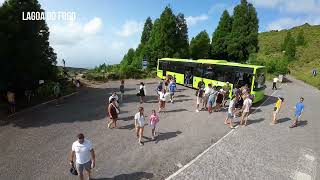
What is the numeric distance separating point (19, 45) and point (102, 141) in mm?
9409

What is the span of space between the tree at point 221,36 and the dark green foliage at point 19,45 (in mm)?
40079

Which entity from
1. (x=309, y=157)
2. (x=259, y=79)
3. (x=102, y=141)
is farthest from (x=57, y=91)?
(x=309, y=157)

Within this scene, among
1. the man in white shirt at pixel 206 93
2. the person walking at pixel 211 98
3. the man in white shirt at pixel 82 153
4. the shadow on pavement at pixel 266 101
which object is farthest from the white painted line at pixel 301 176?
the shadow on pavement at pixel 266 101

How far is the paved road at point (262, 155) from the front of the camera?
36.2 ft

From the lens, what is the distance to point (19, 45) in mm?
18594

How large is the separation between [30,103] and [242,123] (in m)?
14.0

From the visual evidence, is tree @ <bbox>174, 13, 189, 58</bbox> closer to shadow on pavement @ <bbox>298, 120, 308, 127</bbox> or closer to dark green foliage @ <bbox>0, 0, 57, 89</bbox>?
dark green foliage @ <bbox>0, 0, 57, 89</bbox>

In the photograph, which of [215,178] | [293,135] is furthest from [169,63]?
[215,178]

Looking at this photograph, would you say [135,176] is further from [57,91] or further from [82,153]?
[57,91]

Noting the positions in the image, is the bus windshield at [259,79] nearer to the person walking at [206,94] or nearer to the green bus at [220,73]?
the green bus at [220,73]

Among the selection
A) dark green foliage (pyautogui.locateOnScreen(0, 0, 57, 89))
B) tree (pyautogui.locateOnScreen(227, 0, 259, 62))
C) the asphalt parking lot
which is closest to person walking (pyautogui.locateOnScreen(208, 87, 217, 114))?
the asphalt parking lot

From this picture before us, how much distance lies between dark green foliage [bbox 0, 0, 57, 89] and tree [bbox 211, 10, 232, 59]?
131 ft

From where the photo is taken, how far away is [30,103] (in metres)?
20.3

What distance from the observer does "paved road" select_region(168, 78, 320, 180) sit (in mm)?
11031
